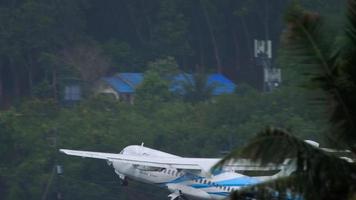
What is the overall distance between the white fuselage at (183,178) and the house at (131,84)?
3067cm

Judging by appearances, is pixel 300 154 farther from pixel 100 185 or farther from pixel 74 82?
pixel 74 82

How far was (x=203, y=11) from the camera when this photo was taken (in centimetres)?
9975

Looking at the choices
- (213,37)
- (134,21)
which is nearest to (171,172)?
(213,37)

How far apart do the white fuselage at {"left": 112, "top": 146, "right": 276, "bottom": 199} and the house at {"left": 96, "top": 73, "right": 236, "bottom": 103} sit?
101 ft

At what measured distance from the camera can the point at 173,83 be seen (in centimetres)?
7712

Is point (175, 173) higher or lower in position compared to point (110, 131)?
higher

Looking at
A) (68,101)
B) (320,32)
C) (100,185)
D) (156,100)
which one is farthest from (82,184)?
(320,32)

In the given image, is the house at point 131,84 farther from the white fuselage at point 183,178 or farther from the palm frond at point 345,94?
the palm frond at point 345,94

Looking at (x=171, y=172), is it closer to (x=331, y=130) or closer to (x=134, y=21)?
(x=331, y=130)

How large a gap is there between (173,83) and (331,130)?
6571cm

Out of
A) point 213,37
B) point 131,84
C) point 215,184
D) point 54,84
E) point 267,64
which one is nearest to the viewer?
point 215,184

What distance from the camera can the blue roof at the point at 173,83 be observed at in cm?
7838

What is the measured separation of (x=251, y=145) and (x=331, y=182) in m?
0.83

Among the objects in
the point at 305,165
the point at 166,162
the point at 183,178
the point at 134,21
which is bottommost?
the point at 134,21
